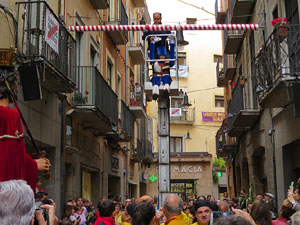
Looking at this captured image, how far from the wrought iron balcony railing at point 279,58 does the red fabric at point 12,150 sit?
7099 millimetres

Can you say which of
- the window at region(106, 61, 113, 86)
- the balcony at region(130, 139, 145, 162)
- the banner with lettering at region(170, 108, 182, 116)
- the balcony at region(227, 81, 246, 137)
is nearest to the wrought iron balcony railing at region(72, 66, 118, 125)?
the window at region(106, 61, 113, 86)

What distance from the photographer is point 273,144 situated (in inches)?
586

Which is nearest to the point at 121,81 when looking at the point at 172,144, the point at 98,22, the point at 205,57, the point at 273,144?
the point at 98,22

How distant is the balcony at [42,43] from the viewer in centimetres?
998

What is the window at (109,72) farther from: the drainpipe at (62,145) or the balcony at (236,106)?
the drainpipe at (62,145)

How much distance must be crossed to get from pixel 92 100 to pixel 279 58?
562 cm

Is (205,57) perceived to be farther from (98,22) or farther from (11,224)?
(11,224)

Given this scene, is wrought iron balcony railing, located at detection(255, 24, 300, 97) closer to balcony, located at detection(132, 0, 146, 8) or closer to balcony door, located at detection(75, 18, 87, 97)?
balcony door, located at detection(75, 18, 87, 97)

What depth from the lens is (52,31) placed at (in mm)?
10875

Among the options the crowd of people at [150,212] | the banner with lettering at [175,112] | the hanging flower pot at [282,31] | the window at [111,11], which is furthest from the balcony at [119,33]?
the banner with lettering at [175,112]

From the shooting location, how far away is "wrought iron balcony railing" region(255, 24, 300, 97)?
1072 cm

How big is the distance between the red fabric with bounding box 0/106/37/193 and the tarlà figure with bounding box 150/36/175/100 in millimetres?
6006

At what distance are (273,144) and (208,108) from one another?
26.2 metres

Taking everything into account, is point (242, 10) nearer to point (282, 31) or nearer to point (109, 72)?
point (109, 72)
